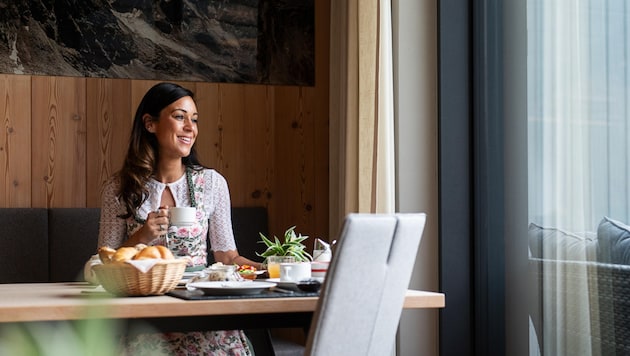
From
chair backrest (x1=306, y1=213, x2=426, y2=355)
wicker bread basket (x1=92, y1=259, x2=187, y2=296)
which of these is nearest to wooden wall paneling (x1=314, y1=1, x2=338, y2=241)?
wicker bread basket (x1=92, y1=259, x2=187, y2=296)

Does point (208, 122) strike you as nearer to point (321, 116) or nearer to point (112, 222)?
point (321, 116)

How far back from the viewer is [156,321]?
1953mm

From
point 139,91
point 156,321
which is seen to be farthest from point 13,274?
point 156,321

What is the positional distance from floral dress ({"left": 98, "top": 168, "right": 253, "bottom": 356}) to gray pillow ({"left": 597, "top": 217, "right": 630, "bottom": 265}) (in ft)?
3.96

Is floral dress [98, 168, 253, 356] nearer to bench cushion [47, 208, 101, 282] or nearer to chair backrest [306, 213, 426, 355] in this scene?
chair backrest [306, 213, 426, 355]

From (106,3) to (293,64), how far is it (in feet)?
3.19

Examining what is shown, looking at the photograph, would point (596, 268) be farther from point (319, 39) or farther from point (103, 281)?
point (319, 39)

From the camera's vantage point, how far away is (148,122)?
321cm

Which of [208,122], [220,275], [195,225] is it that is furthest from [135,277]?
[208,122]

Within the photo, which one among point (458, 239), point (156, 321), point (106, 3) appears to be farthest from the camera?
point (106, 3)

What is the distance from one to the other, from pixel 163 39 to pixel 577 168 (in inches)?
86.4

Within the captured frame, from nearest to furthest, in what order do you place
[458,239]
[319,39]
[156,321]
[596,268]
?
[156,321] → [596,268] → [458,239] → [319,39]

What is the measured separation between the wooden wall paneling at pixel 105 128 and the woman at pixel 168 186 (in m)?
1.11

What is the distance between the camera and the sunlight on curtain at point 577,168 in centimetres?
289
